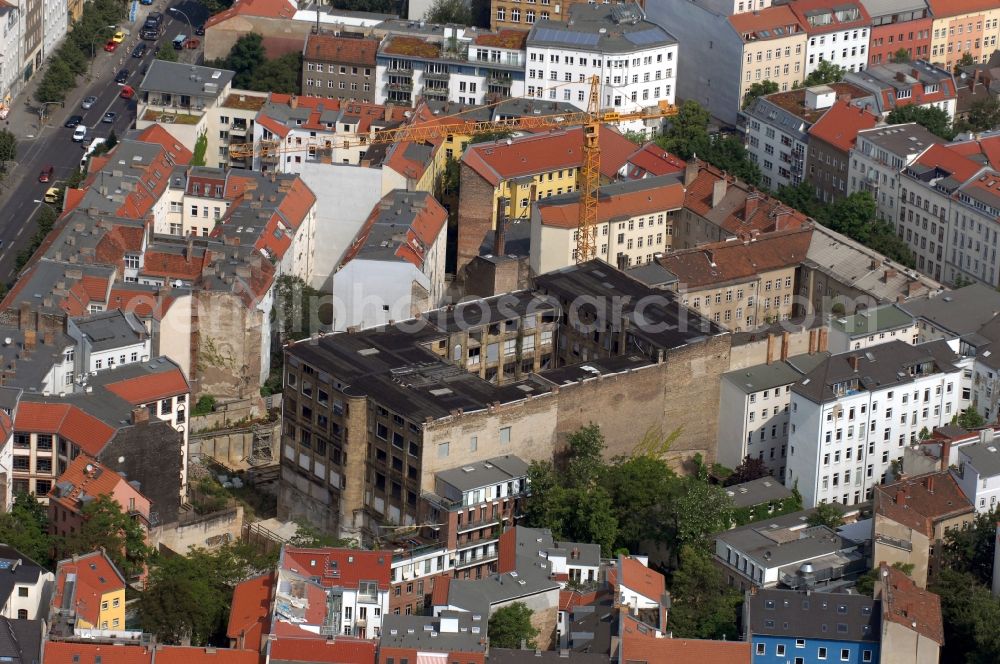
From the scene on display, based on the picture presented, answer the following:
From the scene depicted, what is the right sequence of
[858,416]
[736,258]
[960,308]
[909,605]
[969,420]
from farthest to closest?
[736,258]
[960,308]
[969,420]
[858,416]
[909,605]

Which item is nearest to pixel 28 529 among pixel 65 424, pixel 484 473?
pixel 65 424

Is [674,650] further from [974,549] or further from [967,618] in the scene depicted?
[974,549]

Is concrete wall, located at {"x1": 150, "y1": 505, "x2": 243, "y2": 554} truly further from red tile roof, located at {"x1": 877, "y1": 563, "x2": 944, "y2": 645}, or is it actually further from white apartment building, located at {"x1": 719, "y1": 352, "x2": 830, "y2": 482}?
red tile roof, located at {"x1": 877, "y1": 563, "x2": 944, "y2": 645}

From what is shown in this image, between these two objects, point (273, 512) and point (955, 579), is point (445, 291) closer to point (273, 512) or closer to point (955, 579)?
point (273, 512)

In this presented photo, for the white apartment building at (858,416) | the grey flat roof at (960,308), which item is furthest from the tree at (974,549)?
the grey flat roof at (960,308)

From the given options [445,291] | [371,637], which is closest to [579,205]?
[445,291]
